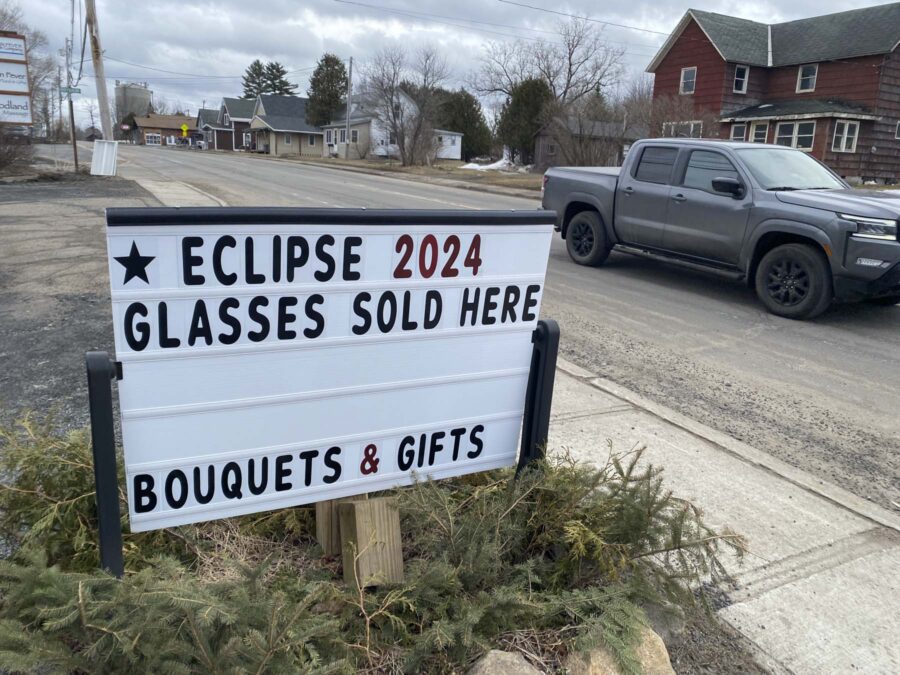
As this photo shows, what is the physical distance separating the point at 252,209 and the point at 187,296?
0.34 m

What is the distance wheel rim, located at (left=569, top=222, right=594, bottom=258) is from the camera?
35.4ft

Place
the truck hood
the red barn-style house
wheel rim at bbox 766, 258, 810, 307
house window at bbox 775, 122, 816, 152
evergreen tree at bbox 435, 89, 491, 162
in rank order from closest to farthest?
the truck hood → wheel rim at bbox 766, 258, 810, 307 → the red barn-style house → house window at bbox 775, 122, 816, 152 → evergreen tree at bbox 435, 89, 491, 162

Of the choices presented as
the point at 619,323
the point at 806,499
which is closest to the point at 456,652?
the point at 806,499

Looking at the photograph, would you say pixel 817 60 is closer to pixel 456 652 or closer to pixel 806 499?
pixel 806 499

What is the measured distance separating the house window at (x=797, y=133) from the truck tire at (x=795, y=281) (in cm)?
2859

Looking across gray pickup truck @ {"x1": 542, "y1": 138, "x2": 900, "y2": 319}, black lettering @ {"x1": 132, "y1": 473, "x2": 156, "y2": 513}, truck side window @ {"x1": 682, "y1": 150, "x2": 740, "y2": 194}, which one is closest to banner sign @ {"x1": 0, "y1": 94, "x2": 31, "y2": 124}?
gray pickup truck @ {"x1": 542, "y1": 138, "x2": 900, "y2": 319}

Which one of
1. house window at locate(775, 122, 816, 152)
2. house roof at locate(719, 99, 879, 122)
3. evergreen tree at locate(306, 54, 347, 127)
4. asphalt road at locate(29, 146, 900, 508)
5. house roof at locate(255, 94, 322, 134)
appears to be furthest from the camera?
house roof at locate(255, 94, 322, 134)

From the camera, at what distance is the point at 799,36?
36812 mm

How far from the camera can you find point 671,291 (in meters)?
9.46

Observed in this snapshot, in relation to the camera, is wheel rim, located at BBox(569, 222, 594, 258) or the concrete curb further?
wheel rim, located at BBox(569, 222, 594, 258)

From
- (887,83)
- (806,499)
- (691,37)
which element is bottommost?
(806,499)

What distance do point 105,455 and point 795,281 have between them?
7.73m

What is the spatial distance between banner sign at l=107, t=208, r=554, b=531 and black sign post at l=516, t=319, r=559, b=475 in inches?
2.0

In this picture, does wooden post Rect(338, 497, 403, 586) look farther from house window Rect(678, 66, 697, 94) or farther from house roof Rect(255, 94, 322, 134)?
house roof Rect(255, 94, 322, 134)
